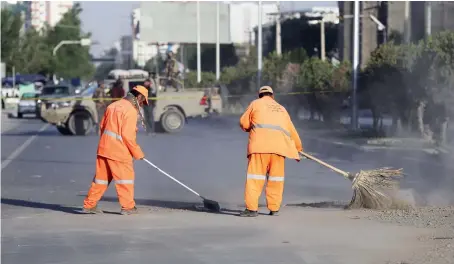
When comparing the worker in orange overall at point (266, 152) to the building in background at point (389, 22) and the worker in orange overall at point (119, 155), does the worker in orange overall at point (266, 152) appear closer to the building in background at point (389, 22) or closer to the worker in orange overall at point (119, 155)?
the worker in orange overall at point (119, 155)

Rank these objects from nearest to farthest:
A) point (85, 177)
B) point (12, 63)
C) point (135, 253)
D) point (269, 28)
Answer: point (135, 253)
point (85, 177)
point (12, 63)
point (269, 28)

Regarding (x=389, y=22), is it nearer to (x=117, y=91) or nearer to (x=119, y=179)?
(x=117, y=91)

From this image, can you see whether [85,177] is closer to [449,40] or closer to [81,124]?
[449,40]

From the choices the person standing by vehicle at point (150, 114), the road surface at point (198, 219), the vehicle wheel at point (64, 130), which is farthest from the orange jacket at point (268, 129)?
the vehicle wheel at point (64, 130)

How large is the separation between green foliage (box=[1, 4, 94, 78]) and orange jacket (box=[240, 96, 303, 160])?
6993cm

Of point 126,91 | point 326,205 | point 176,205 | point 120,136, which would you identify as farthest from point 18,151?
point 326,205

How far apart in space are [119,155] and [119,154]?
14 millimetres

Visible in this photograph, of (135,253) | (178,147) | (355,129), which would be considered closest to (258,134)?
(135,253)

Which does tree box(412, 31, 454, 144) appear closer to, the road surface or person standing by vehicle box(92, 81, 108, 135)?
the road surface

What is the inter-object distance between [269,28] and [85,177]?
3061 inches

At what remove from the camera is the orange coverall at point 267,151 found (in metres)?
11.6

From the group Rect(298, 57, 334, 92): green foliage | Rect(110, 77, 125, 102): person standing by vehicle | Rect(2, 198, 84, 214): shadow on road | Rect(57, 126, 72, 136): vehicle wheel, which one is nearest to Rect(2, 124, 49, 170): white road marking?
Rect(57, 126, 72, 136): vehicle wheel

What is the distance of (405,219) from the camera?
11.0m

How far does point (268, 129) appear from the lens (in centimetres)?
1163
